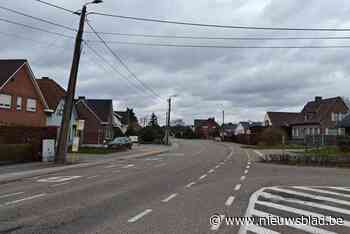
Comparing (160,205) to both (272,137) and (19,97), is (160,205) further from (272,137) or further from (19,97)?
(272,137)

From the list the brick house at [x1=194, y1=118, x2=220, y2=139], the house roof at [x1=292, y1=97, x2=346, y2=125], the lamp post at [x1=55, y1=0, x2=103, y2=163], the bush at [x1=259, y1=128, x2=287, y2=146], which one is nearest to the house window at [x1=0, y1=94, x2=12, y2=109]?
the lamp post at [x1=55, y1=0, x2=103, y2=163]

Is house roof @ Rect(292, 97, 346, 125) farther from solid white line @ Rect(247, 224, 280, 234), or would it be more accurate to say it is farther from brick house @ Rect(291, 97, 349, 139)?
solid white line @ Rect(247, 224, 280, 234)

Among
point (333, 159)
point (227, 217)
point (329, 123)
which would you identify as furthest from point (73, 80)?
point (329, 123)

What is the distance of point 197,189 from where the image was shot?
1325cm

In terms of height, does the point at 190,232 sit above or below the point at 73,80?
below

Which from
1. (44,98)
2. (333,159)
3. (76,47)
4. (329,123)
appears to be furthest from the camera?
(329,123)

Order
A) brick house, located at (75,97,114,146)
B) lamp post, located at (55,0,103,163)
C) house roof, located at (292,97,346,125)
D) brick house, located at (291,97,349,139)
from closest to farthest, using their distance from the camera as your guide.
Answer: lamp post, located at (55,0,103,163) < brick house, located at (75,97,114,146) < brick house, located at (291,97,349,139) < house roof, located at (292,97,346,125)

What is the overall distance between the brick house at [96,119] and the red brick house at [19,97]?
15630mm

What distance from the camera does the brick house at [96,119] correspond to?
5859 centimetres

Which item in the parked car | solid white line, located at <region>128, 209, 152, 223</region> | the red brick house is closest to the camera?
solid white line, located at <region>128, 209, 152, 223</region>

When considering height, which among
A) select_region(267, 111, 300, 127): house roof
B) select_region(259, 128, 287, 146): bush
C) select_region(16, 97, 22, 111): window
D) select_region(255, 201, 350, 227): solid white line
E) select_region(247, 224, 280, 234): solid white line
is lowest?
select_region(247, 224, 280, 234): solid white line

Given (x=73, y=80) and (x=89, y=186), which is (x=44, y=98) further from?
(x=89, y=186)

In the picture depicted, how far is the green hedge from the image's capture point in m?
23.5

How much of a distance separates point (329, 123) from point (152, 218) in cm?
6901
